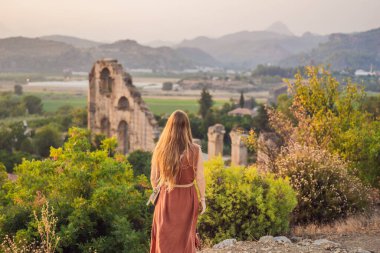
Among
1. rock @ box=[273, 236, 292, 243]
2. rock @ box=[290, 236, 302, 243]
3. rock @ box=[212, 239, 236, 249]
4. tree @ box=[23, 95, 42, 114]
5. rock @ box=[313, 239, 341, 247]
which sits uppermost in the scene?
rock @ box=[313, 239, 341, 247]

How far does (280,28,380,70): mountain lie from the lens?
212ft

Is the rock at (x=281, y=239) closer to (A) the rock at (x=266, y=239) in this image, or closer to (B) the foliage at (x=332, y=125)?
(A) the rock at (x=266, y=239)

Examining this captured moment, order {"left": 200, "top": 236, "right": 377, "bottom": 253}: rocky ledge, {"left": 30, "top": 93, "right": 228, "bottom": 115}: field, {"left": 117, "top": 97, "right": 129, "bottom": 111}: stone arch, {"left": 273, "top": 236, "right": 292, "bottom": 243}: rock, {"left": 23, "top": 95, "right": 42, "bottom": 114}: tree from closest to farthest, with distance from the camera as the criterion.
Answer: {"left": 200, "top": 236, "right": 377, "bottom": 253}: rocky ledge, {"left": 273, "top": 236, "right": 292, "bottom": 243}: rock, {"left": 117, "top": 97, "right": 129, "bottom": 111}: stone arch, {"left": 23, "top": 95, "right": 42, "bottom": 114}: tree, {"left": 30, "top": 93, "right": 228, "bottom": 115}: field

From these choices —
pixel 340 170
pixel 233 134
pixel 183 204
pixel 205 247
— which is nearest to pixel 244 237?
pixel 205 247

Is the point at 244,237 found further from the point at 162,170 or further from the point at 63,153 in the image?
the point at 63,153

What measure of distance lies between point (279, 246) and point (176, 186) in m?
2.99

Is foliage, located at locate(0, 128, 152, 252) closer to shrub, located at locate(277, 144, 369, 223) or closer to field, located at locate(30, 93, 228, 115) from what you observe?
shrub, located at locate(277, 144, 369, 223)

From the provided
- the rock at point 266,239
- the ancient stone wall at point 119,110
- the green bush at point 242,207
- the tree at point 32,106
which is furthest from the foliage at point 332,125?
the tree at point 32,106

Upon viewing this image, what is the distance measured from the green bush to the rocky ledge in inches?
20.4

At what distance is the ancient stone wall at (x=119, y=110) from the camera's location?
2408cm

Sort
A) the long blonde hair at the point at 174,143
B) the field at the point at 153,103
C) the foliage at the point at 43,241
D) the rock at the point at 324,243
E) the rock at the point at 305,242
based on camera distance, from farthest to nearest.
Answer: the field at the point at 153,103 → the rock at the point at 305,242 → the rock at the point at 324,243 → the foliage at the point at 43,241 → the long blonde hair at the point at 174,143

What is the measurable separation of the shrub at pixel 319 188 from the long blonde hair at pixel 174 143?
4921 mm

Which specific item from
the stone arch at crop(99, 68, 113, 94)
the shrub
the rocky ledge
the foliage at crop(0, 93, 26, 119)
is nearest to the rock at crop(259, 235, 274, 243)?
the rocky ledge

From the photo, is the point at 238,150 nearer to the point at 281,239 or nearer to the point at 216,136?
the point at 216,136
